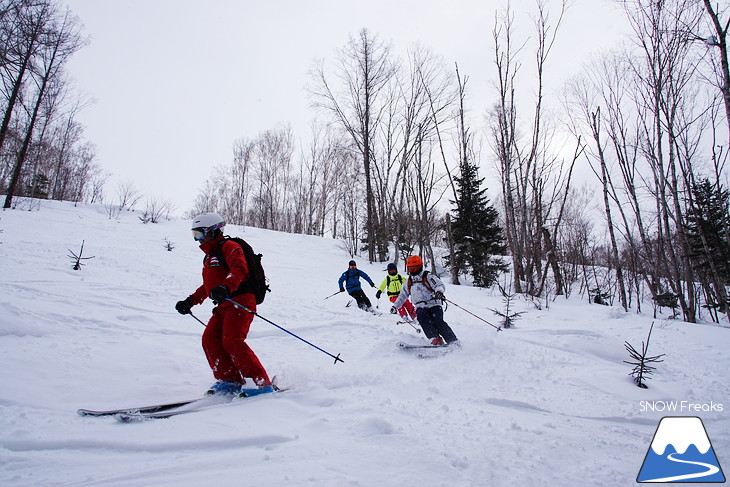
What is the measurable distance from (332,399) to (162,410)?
140 cm

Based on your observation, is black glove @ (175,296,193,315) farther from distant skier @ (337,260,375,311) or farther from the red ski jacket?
distant skier @ (337,260,375,311)

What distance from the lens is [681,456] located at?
2.23m

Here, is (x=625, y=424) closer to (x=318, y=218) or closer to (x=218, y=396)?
(x=218, y=396)

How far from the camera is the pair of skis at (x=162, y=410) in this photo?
249cm

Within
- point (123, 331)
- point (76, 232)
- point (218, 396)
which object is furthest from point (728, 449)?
point (76, 232)

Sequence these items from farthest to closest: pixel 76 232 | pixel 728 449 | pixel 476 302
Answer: pixel 76 232, pixel 476 302, pixel 728 449

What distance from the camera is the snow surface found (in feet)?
6.15

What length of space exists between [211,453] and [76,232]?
1583 cm

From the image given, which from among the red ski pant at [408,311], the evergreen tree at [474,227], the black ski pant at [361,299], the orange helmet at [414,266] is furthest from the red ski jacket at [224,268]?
the evergreen tree at [474,227]

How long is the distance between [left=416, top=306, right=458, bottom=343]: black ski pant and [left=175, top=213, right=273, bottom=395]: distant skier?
3201mm

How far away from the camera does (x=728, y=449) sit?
2.31 m

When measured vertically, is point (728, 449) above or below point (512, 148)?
below

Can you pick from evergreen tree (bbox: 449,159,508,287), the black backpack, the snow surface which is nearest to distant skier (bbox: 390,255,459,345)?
the snow surface

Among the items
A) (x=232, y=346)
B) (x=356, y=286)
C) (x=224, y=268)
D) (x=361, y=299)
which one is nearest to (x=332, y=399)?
(x=232, y=346)
